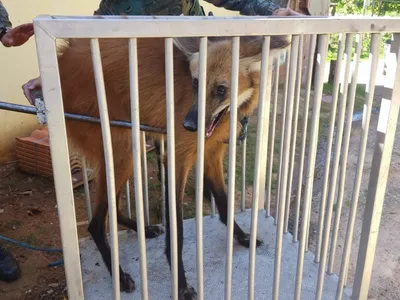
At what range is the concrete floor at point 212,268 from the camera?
181 centimetres

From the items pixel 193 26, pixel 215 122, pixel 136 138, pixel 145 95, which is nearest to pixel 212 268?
pixel 215 122

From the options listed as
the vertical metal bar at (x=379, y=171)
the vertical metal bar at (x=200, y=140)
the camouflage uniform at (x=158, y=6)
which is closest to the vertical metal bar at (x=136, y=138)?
the vertical metal bar at (x=200, y=140)

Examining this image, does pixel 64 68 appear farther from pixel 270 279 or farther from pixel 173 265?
pixel 270 279

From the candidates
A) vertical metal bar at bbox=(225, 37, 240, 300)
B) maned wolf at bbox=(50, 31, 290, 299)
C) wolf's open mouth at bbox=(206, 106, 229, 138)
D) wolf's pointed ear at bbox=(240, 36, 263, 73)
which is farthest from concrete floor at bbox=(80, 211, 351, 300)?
wolf's pointed ear at bbox=(240, 36, 263, 73)

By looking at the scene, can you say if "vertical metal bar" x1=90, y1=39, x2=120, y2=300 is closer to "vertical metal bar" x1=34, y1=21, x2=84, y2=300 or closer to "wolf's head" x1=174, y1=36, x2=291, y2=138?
"vertical metal bar" x1=34, y1=21, x2=84, y2=300

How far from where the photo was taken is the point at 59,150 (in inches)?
39.9

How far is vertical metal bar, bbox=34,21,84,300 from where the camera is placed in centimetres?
95

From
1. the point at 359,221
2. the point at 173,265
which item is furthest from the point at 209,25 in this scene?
the point at 359,221

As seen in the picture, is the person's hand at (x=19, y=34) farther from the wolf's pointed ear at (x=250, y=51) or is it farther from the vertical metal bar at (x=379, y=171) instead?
the vertical metal bar at (x=379, y=171)

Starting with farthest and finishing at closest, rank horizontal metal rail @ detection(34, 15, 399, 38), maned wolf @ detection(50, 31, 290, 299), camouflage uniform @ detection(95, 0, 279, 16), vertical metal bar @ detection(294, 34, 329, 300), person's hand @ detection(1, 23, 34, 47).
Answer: camouflage uniform @ detection(95, 0, 279, 16) → maned wolf @ detection(50, 31, 290, 299) → person's hand @ detection(1, 23, 34, 47) → vertical metal bar @ detection(294, 34, 329, 300) → horizontal metal rail @ detection(34, 15, 399, 38)

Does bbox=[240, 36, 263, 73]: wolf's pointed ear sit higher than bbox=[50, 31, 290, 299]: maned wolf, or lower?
higher

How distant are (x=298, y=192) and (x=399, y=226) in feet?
5.62

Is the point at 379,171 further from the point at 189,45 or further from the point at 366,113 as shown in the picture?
the point at 189,45

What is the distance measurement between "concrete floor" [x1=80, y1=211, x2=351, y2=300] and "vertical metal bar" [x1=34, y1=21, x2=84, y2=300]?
746 mm
